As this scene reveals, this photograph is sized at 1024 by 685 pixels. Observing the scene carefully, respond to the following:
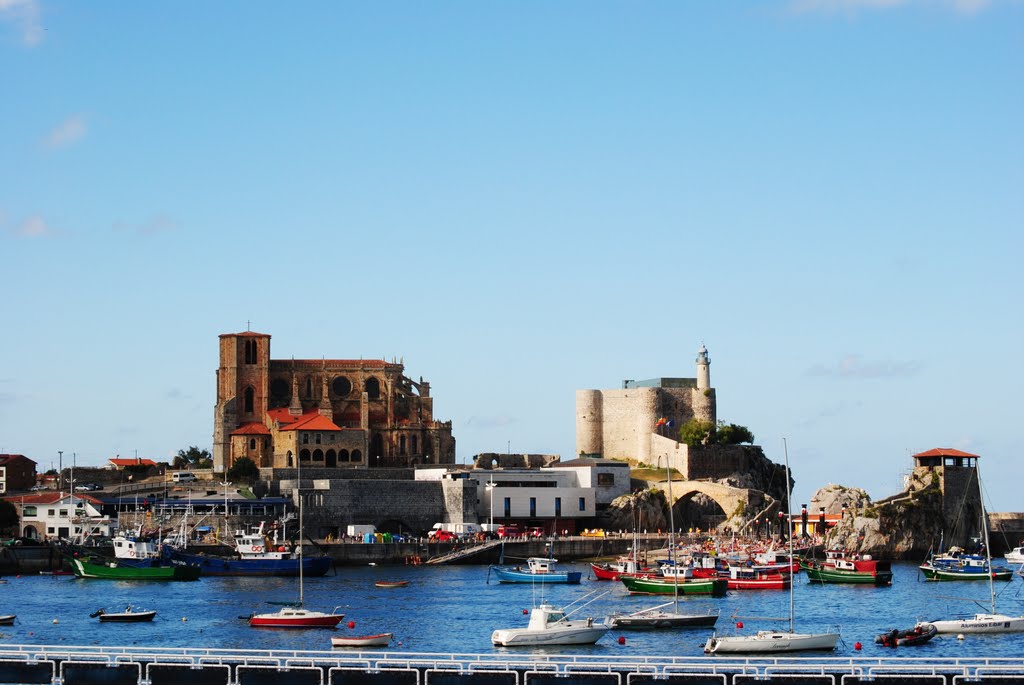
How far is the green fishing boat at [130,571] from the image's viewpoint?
299 ft

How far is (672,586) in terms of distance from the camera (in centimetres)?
7994

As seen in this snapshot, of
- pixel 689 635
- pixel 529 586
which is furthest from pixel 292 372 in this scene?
pixel 689 635

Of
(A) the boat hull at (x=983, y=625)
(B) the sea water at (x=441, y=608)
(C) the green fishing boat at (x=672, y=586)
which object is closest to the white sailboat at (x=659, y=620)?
(B) the sea water at (x=441, y=608)

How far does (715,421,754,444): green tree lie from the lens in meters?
134

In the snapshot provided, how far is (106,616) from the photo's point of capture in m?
67.0

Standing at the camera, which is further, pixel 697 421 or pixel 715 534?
pixel 697 421

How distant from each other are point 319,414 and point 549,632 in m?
71.2

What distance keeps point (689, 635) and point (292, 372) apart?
73374mm

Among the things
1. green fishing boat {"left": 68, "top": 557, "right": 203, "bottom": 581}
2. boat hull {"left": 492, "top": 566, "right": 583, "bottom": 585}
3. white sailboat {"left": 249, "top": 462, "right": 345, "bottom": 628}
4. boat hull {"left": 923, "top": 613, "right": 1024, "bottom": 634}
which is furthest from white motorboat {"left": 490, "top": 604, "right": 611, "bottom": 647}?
green fishing boat {"left": 68, "top": 557, "right": 203, "bottom": 581}

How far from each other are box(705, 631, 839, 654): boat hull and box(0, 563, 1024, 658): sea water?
1.33 metres

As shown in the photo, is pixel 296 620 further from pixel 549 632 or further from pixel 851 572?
pixel 851 572

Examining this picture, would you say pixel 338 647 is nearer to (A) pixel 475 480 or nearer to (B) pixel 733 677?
(B) pixel 733 677

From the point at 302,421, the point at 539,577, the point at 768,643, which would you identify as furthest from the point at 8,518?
the point at 768,643

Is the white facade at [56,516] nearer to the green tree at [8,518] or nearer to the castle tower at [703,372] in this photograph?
the green tree at [8,518]
